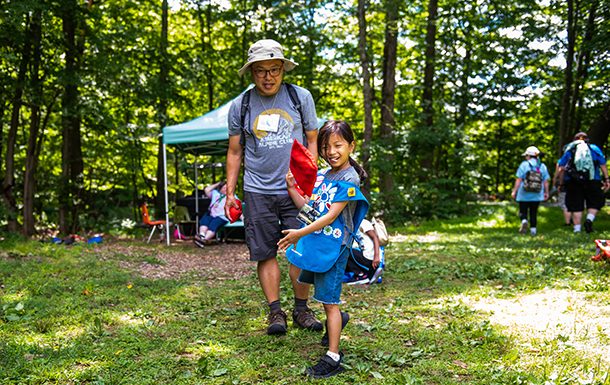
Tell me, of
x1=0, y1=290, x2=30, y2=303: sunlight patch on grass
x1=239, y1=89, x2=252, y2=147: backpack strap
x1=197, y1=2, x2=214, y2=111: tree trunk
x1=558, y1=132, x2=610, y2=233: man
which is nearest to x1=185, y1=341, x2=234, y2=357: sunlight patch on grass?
x1=239, y1=89, x2=252, y2=147: backpack strap

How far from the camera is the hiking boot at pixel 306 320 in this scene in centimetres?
330

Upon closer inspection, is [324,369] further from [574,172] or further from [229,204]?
[574,172]

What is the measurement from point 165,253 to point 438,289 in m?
5.07

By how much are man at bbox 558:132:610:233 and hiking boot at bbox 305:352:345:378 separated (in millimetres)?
7986

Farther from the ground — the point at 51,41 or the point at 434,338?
the point at 51,41

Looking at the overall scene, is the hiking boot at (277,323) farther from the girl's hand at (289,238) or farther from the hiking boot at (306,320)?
the girl's hand at (289,238)

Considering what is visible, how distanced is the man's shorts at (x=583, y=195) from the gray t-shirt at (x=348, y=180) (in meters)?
7.83

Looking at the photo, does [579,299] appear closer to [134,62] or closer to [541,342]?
[541,342]

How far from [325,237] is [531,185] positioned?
764 cm

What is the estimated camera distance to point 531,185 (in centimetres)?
883

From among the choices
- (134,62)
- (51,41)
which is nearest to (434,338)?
(51,41)

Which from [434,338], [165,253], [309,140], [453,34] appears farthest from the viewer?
[453,34]

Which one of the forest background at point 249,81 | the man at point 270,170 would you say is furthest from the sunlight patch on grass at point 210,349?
the forest background at point 249,81

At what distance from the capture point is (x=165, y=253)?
7.92 metres
